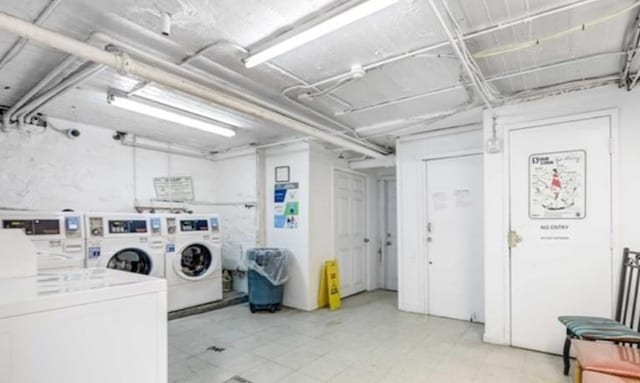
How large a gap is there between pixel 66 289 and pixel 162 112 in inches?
105

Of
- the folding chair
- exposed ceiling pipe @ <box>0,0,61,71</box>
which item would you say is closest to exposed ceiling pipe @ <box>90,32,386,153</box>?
exposed ceiling pipe @ <box>0,0,61,71</box>

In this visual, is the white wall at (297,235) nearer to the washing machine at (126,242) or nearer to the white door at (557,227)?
the washing machine at (126,242)

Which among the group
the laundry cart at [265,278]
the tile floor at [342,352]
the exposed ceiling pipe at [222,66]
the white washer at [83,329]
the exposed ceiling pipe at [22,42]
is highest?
the exposed ceiling pipe at [22,42]

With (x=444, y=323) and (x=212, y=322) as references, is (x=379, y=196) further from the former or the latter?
(x=212, y=322)

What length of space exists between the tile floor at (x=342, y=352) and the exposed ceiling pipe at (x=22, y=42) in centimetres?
270

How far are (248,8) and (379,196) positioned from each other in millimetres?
4972

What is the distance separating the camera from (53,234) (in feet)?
11.7

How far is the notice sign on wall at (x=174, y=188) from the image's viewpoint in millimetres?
5241

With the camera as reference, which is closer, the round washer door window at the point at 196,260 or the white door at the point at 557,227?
the white door at the point at 557,227

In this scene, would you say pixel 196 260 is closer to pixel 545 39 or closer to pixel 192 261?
pixel 192 261

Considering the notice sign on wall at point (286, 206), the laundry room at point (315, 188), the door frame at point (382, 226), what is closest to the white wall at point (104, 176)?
the laundry room at point (315, 188)

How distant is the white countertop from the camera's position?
1.22m

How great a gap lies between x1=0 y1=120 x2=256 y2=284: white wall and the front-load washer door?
2.21 feet

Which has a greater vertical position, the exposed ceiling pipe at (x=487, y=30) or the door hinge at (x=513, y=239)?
the exposed ceiling pipe at (x=487, y=30)
